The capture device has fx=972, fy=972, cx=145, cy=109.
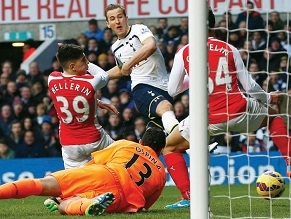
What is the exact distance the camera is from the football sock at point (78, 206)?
24.9 feet

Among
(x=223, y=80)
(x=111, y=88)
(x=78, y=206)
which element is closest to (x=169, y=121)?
(x=223, y=80)

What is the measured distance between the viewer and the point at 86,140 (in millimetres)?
9023

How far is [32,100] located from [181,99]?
2.66 meters

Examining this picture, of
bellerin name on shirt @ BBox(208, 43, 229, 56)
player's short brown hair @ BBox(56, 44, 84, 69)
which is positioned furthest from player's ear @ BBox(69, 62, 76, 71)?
bellerin name on shirt @ BBox(208, 43, 229, 56)

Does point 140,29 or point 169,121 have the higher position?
point 140,29

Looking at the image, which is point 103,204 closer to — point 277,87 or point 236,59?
point 236,59

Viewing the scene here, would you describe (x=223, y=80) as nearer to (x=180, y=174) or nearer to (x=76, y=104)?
(x=180, y=174)

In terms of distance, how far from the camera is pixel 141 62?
993 cm

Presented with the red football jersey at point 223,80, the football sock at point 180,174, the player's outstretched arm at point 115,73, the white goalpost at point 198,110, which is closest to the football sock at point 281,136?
the red football jersey at point 223,80

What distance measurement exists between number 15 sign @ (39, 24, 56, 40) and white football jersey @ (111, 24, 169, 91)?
24.1 ft

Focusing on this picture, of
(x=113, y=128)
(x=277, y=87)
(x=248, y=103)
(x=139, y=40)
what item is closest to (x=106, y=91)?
(x=113, y=128)

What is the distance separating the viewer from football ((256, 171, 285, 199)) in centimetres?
875

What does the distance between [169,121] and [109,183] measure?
1.52m

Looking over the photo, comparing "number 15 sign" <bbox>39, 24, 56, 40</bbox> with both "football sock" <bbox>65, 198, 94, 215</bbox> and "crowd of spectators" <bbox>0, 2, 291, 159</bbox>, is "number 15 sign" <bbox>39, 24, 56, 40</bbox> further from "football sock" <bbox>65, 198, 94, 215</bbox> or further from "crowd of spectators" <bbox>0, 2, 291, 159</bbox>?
"football sock" <bbox>65, 198, 94, 215</bbox>
